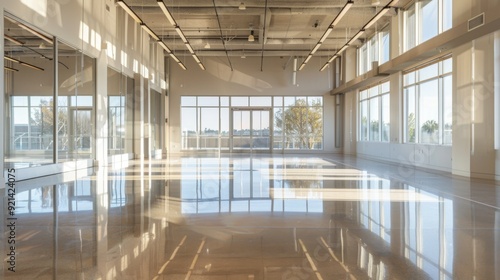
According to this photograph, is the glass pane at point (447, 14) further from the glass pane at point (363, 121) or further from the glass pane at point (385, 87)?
the glass pane at point (363, 121)

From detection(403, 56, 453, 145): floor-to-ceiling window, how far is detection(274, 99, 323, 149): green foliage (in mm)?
9494

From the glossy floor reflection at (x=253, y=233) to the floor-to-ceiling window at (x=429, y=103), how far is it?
4986 mm

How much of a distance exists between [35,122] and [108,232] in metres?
8.96

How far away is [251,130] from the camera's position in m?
25.3

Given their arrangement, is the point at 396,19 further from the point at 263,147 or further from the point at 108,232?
the point at 108,232

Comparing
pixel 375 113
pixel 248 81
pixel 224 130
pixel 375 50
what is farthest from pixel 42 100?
pixel 248 81

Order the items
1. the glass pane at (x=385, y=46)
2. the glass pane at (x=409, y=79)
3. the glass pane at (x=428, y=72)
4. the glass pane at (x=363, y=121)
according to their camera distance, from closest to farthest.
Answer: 1. the glass pane at (x=428, y=72)
2. the glass pane at (x=409, y=79)
3. the glass pane at (x=385, y=46)
4. the glass pane at (x=363, y=121)

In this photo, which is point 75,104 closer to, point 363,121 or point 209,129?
point 209,129

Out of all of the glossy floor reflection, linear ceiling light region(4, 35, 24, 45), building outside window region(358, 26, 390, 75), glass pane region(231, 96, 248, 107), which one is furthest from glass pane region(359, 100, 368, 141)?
linear ceiling light region(4, 35, 24, 45)

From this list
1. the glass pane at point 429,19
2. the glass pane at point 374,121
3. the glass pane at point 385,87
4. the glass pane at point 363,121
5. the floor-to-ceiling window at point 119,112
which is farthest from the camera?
the glass pane at point 363,121

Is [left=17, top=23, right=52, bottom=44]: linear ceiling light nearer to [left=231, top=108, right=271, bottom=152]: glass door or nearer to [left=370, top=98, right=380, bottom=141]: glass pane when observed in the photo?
[left=370, top=98, right=380, bottom=141]: glass pane

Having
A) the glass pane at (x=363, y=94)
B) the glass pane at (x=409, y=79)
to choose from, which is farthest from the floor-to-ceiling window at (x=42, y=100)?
the glass pane at (x=363, y=94)

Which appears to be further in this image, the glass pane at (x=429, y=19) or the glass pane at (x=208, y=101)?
the glass pane at (x=208, y=101)

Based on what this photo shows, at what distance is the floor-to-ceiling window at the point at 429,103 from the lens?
1226 cm
